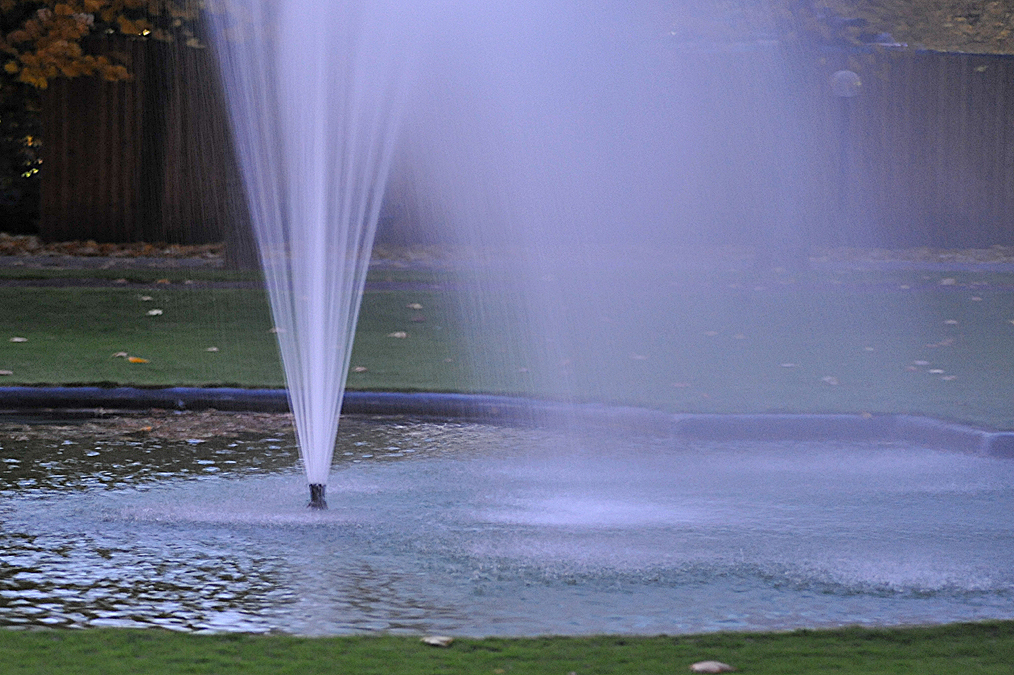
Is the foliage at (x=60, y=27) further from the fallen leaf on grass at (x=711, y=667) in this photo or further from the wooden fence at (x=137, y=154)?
the fallen leaf on grass at (x=711, y=667)

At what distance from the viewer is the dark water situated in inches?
190

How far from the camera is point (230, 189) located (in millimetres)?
16047

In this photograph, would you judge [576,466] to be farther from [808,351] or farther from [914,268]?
[914,268]

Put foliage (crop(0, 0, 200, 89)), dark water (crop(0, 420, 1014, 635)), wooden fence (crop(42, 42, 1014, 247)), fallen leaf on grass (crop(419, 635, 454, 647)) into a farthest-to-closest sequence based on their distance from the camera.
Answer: wooden fence (crop(42, 42, 1014, 247)) → foliage (crop(0, 0, 200, 89)) → dark water (crop(0, 420, 1014, 635)) → fallen leaf on grass (crop(419, 635, 454, 647))

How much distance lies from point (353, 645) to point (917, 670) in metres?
1.42

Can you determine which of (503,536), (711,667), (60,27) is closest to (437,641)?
(711,667)

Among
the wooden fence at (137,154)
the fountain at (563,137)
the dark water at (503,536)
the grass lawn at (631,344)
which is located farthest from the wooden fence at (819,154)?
the dark water at (503,536)

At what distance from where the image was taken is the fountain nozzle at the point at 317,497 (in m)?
6.36

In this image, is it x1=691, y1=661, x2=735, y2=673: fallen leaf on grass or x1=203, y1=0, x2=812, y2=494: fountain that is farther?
x1=203, y1=0, x2=812, y2=494: fountain

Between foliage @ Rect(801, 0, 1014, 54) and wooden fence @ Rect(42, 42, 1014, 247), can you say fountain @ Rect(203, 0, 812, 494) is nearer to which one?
wooden fence @ Rect(42, 42, 1014, 247)

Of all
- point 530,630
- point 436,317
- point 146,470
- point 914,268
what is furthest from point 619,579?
point 914,268

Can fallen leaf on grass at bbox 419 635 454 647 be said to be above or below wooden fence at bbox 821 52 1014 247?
below

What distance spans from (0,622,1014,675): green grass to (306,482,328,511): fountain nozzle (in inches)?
81.7

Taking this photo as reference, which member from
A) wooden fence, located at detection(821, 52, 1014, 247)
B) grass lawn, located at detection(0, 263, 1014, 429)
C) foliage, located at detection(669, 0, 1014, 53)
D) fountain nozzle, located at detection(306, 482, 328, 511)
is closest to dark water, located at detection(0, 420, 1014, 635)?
fountain nozzle, located at detection(306, 482, 328, 511)
